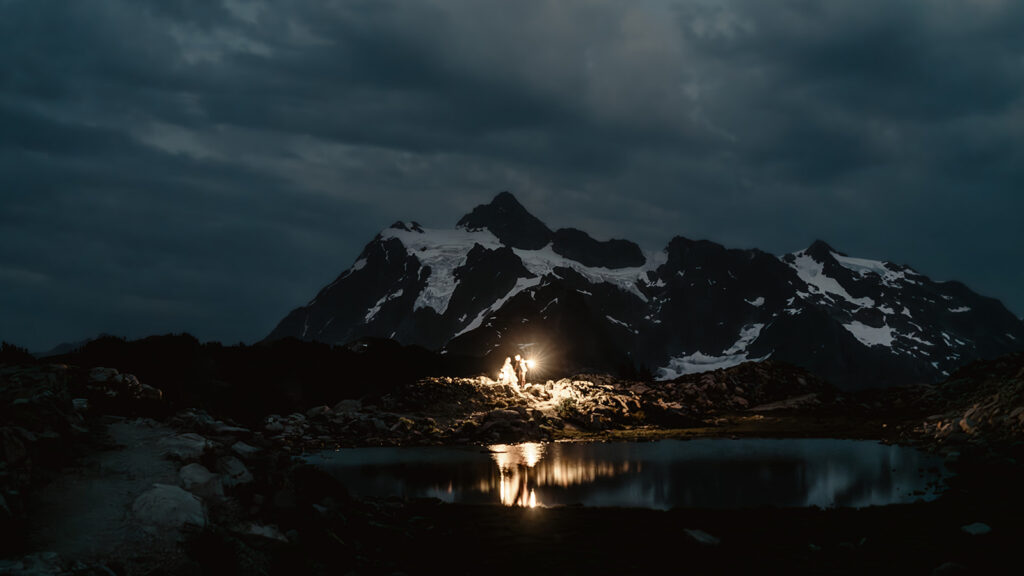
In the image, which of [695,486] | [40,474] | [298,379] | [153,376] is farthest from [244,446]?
[298,379]

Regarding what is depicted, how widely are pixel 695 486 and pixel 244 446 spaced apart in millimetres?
23595

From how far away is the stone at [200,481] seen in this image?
2081cm

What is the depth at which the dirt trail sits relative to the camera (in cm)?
1616

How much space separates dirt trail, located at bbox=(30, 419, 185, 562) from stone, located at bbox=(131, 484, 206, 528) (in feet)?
0.91

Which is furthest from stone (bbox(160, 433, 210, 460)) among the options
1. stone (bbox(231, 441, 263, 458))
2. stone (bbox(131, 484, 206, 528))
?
stone (bbox(131, 484, 206, 528))

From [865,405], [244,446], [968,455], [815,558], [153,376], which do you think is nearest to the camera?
[815,558]

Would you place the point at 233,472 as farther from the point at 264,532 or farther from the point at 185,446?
the point at 264,532

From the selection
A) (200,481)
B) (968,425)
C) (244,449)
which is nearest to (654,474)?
(244,449)

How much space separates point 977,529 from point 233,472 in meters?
24.5

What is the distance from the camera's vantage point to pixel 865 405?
344 ft

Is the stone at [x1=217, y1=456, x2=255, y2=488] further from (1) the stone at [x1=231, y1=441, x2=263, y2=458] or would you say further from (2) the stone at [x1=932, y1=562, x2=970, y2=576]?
(2) the stone at [x1=932, y1=562, x2=970, y2=576]

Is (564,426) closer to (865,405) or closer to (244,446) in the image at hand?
(865,405)

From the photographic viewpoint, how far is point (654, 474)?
1687 inches

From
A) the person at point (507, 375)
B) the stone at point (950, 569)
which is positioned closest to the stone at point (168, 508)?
the stone at point (950, 569)
